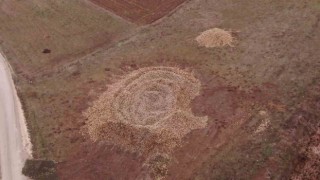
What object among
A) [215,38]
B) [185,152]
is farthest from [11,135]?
[215,38]

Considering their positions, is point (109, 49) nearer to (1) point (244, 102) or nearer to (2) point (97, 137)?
(2) point (97, 137)

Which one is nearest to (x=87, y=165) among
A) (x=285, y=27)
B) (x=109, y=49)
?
(x=109, y=49)

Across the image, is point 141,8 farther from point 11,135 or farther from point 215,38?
point 11,135

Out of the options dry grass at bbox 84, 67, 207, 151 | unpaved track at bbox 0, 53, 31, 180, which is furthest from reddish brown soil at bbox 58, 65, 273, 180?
unpaved track at bbox 0, 53, 31, 180

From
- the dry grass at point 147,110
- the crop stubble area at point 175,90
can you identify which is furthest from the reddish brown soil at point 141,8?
the dry grass at point 147,110

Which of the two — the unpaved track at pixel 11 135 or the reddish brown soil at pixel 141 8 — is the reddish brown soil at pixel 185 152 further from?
the reddish brown soil at pixel 141 8

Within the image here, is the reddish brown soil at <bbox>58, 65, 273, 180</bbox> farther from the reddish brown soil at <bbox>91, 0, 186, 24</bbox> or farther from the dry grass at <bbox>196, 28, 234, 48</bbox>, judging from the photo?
the reddish brown soil at <bbox>91, 0, 186, 24</bbox>
